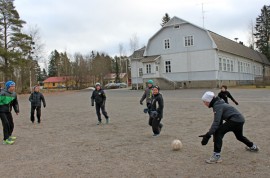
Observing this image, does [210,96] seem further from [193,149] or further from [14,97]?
[14,97]

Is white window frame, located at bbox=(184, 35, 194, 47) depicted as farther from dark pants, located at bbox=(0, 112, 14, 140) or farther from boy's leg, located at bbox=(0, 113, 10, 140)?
boy's leg, located at bbox=(0, 113, 10, 140)

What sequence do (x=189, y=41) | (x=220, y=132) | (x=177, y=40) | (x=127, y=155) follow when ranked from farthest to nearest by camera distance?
(x=177, y=40)
(x=189, y=41)
(x=127, y=155)
(x=220, y=132)

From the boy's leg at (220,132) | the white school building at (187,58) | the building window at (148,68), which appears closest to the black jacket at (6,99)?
the boy's leg at (220,132)

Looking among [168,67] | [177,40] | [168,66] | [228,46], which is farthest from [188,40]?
[228,46]

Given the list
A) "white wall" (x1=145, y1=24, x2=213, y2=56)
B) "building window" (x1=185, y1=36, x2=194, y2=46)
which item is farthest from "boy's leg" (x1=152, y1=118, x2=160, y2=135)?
"building window" (x1=185, y1=36, x2=194, y2=46)

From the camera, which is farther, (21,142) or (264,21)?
(264,21)

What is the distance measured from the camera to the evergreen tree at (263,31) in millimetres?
66881

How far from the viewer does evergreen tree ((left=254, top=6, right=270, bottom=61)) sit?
66881 millimetres

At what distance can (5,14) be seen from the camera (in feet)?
137

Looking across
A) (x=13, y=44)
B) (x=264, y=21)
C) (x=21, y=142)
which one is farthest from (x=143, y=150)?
(x=264, y=21)

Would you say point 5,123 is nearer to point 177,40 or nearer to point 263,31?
point 177,40

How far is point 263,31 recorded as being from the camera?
67.8 metres

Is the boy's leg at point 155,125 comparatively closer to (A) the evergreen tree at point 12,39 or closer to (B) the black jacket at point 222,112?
(B) the black jacket at point 222,112

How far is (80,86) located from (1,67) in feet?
88.7
